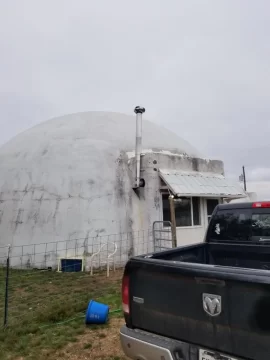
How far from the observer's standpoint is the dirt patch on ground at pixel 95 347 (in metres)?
4.36

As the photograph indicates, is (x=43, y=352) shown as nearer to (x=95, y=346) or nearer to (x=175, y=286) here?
(x=95, y=346)

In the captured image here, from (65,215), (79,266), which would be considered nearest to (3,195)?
(65,215)

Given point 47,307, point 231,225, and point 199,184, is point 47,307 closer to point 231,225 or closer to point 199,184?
point 231,225

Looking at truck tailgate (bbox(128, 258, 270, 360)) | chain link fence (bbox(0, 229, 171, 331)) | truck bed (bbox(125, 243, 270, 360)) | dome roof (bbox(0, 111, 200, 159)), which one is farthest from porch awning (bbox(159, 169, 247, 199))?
truck tailgate (bbox(128, 258, 270, 360))

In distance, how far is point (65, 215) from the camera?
1105 centimetres

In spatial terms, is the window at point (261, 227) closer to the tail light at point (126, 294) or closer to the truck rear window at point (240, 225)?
the truck rear window at point (240, 225)

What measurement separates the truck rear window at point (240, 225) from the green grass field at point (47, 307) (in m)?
2.65

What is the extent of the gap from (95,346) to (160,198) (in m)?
7.42

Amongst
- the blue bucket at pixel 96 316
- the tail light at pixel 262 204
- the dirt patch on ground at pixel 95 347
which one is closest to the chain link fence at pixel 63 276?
the blue bucket at pixel 96 316

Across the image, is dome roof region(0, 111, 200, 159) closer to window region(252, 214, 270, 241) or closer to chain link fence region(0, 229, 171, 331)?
chain link fence region(0, 229, 171, 331)

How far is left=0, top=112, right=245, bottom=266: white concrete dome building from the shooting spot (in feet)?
36.1

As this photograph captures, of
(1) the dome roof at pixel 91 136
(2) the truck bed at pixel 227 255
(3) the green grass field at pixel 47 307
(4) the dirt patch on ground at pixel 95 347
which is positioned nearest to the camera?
(2) the truck bed at pixel 227 255

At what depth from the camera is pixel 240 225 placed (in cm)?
448

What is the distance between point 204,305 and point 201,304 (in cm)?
3
